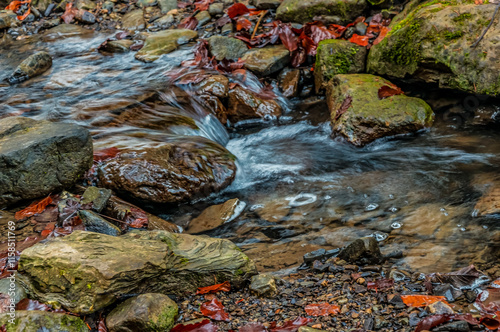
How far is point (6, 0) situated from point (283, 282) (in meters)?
14.2

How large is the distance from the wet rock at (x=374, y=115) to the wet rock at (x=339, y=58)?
97 cm

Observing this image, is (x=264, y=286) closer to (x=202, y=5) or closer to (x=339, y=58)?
(x=339, y=58)

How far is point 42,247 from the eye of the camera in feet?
8.95

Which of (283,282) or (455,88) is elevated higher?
(455,88)

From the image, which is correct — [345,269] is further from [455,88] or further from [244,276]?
[455,88]

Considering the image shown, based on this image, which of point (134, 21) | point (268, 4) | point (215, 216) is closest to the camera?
point (215, 216)

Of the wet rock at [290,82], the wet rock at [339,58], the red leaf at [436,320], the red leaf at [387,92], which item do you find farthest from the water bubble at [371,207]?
the wet rock at [290,82]

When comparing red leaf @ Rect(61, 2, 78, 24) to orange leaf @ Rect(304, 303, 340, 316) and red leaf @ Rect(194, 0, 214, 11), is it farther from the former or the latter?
orange leaf @ Rect(304, 303, 340, 316)

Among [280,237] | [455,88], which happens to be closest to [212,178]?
[280,237]

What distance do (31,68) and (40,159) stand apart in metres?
5.47

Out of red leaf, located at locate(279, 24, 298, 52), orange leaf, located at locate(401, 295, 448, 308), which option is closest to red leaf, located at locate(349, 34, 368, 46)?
red leaf, located at locate(279, 24, 298, 52)

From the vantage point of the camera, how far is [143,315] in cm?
250

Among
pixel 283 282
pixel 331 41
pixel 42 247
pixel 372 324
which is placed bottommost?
pixel 283 282

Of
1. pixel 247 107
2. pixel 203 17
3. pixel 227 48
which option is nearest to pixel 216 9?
pixel 203 17
